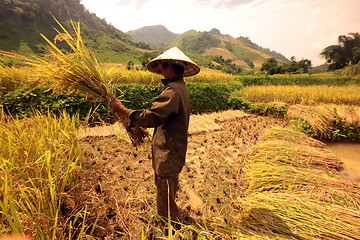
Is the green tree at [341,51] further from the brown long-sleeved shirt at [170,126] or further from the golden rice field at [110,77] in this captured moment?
the brown long-sleeved shirt at [170,126]

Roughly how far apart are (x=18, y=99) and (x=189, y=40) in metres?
157

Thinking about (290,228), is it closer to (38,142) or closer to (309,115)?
(38,142)

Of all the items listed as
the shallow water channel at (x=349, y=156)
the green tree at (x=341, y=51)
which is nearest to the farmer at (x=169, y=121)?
the shallow water channel at (x=349, y=156)

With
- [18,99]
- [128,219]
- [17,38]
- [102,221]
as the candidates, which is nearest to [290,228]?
[128,219]

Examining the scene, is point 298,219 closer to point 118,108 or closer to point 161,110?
point 161,110

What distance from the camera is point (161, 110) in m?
1.38

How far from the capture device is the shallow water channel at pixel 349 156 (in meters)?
3.35

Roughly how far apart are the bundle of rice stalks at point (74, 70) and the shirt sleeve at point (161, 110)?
1.22ft

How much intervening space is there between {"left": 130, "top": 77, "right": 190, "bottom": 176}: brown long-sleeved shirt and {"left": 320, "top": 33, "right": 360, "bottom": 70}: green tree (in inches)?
2053

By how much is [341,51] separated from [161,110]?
57.2m

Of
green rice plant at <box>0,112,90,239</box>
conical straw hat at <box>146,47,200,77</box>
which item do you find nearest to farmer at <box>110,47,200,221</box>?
conical straw hat at <box>146,47,200,77</box>

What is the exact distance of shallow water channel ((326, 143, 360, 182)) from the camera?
3351 millimetres

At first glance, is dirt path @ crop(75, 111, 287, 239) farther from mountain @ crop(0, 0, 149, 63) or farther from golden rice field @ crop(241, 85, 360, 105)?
mountain @ crop(0, 0, 149, 63)

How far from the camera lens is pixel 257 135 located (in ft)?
15.8
